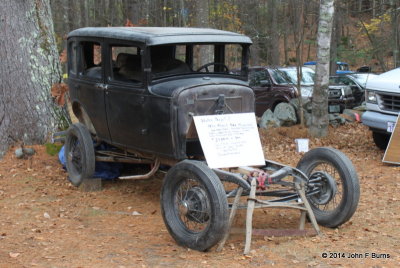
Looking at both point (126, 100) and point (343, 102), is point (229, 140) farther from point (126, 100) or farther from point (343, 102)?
point (343, 102)

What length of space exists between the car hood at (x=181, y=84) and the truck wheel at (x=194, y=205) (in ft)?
3.37

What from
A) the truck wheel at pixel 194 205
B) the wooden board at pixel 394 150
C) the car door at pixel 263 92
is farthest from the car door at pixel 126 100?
the car door at pixel 263 92

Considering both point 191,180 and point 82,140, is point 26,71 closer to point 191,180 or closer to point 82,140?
point 82,140

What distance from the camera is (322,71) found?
11016 mm

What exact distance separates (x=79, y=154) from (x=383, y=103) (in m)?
5.25

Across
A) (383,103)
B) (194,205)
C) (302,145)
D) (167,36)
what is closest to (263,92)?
(302,145)

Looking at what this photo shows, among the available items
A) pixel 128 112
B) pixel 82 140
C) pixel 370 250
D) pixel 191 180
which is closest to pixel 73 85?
pixel 82 140

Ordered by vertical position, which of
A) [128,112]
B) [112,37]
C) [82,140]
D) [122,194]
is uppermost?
[112,37]

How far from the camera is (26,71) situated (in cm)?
882

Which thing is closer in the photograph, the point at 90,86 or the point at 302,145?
the point at 90,86

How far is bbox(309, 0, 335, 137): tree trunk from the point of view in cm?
1081

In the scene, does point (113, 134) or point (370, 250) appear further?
point (113, 134)

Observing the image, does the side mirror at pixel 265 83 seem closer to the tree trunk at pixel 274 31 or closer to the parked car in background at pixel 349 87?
the parked car in background at pixel 349 87

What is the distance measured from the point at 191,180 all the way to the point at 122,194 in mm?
2349
